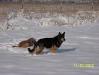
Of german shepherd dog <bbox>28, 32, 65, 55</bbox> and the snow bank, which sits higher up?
german shepherd dog <bbox>28, 32, 65, 55</bbox>

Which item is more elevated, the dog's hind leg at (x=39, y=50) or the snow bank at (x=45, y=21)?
the dog's hind leg at (x=39, y=50)

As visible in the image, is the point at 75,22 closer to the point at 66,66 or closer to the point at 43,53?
the point at 43,53

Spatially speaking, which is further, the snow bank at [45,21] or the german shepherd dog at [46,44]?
the snow bank at [45,21]

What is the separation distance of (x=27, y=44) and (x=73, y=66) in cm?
326

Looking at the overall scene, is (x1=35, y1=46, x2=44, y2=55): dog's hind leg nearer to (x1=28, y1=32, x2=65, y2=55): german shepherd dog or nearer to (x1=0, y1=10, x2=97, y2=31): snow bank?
(x1=28, y1=32, x2=65, y2=55): german shepherd dog

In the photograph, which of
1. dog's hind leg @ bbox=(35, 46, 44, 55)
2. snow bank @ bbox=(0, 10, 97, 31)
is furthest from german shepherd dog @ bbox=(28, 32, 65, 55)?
snow bank @ bbox=(0, 10, 97, 31)

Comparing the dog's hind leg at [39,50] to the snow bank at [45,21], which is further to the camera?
the snow bank at [45,21]

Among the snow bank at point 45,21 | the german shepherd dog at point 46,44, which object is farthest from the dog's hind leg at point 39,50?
the snow bank at point 45,21

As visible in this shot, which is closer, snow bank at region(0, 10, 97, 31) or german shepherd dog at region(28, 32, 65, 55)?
german shepherd dog at region(28, 32, 65, 55)

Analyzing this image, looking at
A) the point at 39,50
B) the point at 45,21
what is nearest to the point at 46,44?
the point at 39,50

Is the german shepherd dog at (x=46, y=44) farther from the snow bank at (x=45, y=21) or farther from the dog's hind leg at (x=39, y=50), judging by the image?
the snow bank at (x=45, y=21)

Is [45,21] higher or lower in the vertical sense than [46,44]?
lower

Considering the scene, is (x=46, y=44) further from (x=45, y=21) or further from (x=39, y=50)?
(x=45, y=21)

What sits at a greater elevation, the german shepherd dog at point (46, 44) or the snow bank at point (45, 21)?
the german shepherd dog at point (46, 44)
